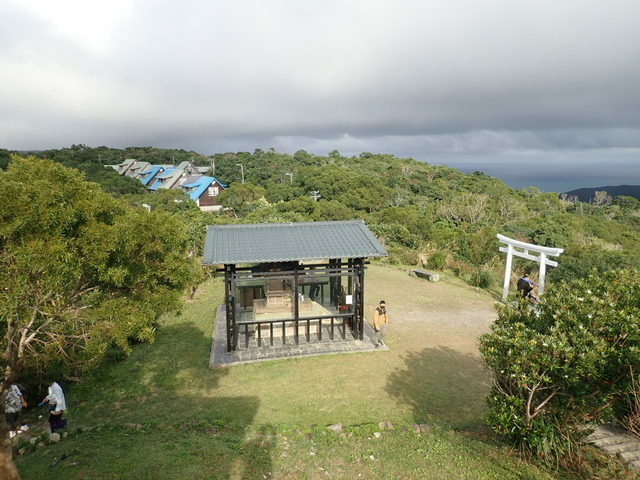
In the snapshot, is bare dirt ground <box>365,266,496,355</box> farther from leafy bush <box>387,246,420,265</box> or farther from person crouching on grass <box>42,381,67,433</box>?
person crouching on grass <box>42,381,67,433</box>

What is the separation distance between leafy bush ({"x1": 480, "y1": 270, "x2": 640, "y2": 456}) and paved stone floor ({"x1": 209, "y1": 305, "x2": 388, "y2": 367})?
16.7 ft

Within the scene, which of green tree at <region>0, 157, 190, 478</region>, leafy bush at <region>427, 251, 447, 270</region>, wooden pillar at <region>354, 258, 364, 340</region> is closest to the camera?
green tree at <region>0, 157, 190, 478</region>

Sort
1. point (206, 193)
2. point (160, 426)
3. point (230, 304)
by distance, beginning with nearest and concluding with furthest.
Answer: point (160, 426), point (230, 304), point (206, 193)

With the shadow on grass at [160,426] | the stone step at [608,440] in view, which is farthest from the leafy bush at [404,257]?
the stone step at [608,440]

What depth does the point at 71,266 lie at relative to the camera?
4.21m

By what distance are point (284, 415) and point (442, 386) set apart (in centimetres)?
349

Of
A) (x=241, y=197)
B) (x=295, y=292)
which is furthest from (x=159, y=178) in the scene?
(x=295, y=292)

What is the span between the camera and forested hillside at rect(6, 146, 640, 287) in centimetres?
2078

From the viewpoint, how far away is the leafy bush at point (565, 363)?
4668 mm

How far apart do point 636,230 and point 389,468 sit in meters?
51.7

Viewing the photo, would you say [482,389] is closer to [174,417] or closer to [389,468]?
[389,468]

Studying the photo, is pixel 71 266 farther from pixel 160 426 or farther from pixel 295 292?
pixel 295 292

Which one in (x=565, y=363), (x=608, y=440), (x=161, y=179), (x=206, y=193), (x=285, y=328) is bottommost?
(x=285, y=328)

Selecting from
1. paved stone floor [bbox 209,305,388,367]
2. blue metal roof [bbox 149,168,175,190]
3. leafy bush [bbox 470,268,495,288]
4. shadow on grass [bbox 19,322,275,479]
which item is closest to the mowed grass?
shadow on grass [bbox 19,322,275,479]
